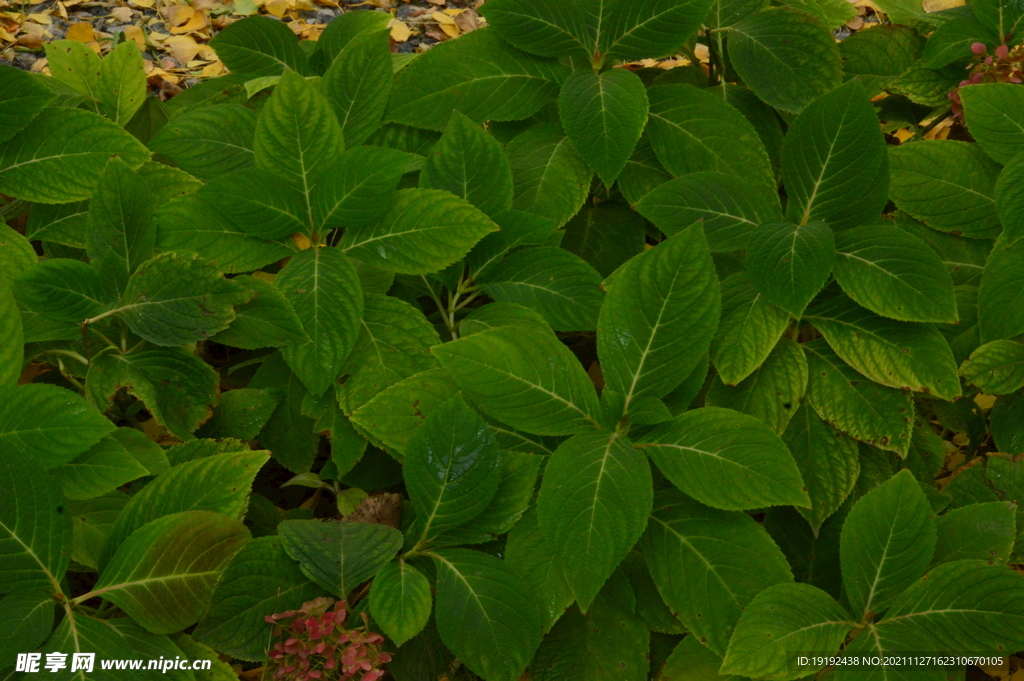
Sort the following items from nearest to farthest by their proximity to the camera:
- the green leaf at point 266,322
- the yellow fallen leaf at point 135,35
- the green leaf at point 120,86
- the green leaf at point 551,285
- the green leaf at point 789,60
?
1. the green leaf at point 266,322
2. the green leaf at point 551,285
3. the green leaf at point 789,60
4. the green leaf at point 120,86
5. the yellow fallen leaf at point 135,35

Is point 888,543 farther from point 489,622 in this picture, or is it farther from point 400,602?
point 400,602

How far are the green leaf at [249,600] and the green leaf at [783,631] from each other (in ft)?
2.40

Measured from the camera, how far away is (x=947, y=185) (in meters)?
1.93

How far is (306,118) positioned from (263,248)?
28 centimetres

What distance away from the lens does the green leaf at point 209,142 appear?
1933 millimetres

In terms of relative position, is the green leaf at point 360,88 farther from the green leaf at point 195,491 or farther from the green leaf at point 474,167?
the green leaf at point 195,491

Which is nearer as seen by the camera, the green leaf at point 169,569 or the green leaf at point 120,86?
the green leaf at point 169,569

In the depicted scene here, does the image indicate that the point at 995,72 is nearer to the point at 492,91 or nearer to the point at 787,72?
the point at 787,72

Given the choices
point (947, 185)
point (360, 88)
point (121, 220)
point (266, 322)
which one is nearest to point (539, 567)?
point (266, 322)

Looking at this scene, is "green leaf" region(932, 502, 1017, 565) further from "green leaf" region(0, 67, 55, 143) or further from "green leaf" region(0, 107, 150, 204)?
"green leaf" region(0, 67, 55, 143)

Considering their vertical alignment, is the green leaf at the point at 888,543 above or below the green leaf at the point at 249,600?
above

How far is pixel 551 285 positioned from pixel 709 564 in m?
0.64

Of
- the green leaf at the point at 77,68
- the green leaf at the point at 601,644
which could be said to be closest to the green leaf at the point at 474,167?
the green leaf at the point at 601,644

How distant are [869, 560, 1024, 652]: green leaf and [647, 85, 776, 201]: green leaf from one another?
33.9 inches
